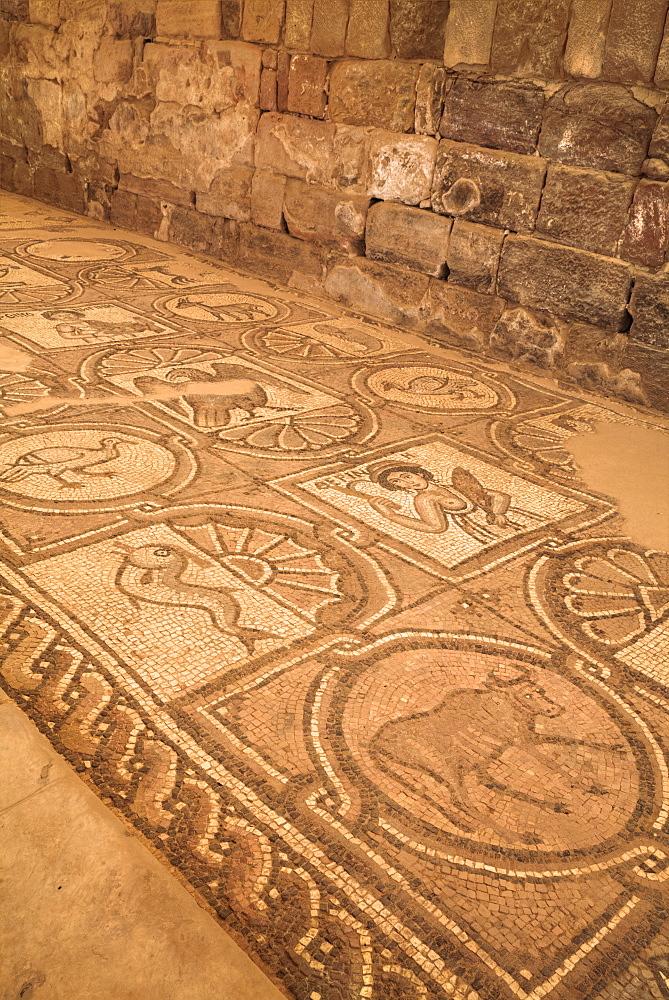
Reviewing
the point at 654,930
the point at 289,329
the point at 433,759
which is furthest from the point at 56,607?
the point at 289,329

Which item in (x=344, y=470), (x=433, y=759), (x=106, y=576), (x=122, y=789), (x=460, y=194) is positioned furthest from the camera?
(x=460, y=194)

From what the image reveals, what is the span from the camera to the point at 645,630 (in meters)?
2.06

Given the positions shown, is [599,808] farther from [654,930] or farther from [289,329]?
[289,329]

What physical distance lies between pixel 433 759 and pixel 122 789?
0.59 meters

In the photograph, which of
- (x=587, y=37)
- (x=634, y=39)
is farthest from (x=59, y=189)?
(x=634, y=39)

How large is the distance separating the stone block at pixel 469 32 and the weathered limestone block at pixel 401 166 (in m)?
0.40

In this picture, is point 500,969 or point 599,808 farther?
point 599,808

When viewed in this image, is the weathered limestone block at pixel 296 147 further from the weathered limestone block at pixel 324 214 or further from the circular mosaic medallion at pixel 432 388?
the circular mosaic medallion at pixel 432 388

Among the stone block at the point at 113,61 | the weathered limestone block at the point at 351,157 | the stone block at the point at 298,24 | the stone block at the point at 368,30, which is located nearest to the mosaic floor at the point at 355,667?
the weathered limestone block at the point at 351,157

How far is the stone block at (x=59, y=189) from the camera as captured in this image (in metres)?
6.45

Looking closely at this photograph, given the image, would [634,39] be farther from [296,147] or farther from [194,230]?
[194,230]

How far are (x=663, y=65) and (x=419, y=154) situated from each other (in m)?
1.28

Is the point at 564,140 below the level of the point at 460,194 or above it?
above

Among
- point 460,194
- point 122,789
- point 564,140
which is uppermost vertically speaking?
point 564,140
